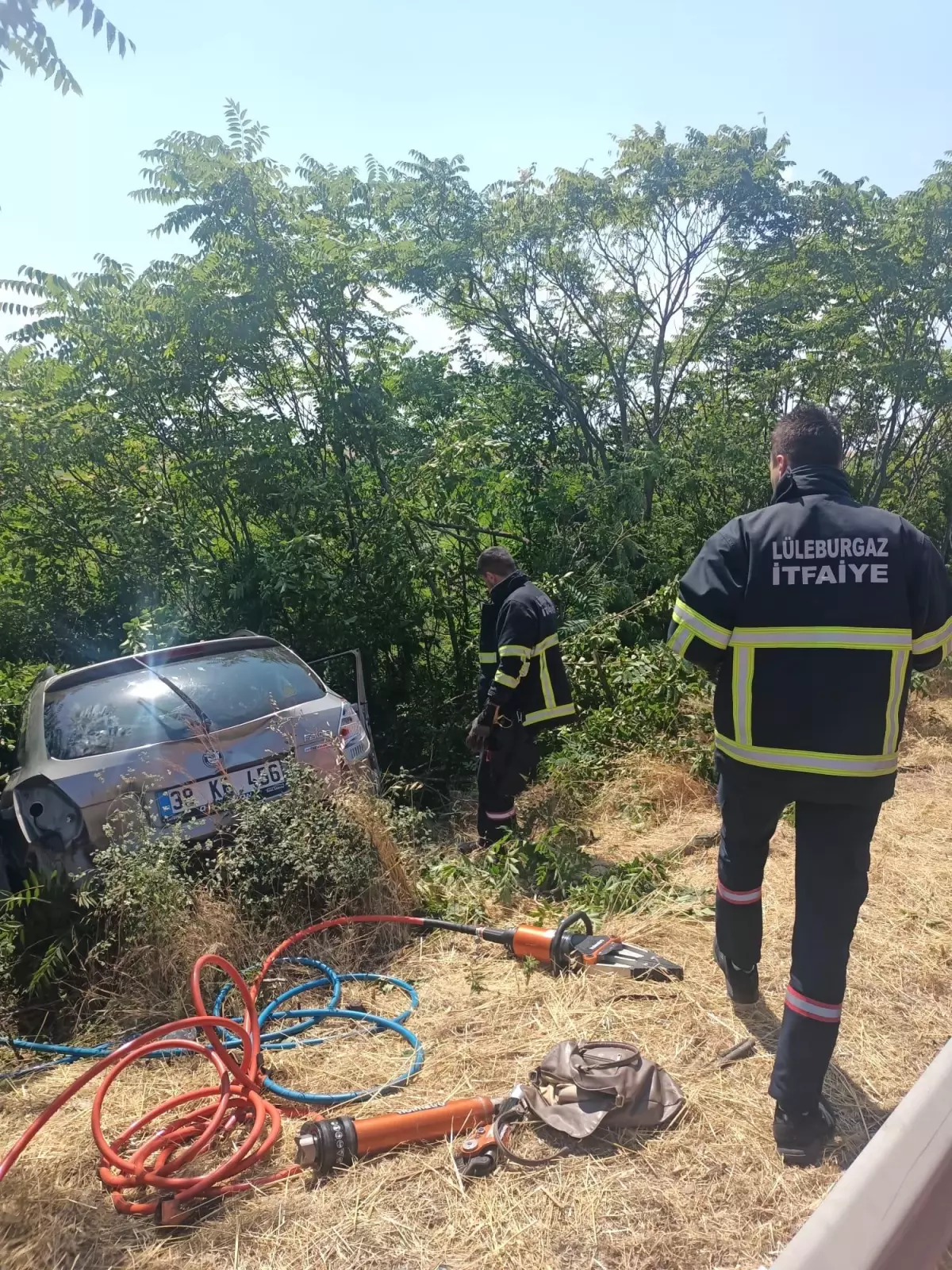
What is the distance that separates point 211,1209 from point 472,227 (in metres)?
9.23

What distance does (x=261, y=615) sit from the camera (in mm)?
8039

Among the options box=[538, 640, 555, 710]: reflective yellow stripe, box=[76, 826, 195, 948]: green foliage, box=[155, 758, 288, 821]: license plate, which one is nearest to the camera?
box=[76, 826, 195, 948]: green foliage

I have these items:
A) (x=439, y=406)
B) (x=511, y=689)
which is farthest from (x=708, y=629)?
(x=439, y=406)

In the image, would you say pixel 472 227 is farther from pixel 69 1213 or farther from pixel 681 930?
pixel 69 1213

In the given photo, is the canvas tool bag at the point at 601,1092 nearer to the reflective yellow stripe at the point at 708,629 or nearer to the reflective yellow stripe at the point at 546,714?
the reflective yellow stripe at the point at 708,629

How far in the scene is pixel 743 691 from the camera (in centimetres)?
274

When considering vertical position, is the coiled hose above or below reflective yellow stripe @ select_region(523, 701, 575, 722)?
below

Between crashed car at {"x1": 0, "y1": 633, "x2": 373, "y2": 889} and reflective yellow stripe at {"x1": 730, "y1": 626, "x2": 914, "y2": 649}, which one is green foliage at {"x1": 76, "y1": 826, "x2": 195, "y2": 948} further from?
reflective yellow stripe at {"x1": 730, "y1": 626, "x2": 914, "y2": 649}

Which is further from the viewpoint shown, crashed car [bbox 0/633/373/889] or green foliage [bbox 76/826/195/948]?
crashed car [bbox 0/633/373/889]

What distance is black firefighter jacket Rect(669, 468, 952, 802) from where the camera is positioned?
259 cm

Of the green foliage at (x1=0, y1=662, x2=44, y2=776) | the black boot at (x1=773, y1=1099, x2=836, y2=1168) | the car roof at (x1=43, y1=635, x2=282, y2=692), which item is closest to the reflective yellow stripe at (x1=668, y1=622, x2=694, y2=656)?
the black boot at (x1=773, y1=1099, x2=836, y2=1168)

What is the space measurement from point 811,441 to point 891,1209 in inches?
85.1

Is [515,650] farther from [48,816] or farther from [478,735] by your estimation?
[48,816]

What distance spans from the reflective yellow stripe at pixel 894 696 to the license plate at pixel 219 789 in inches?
109
